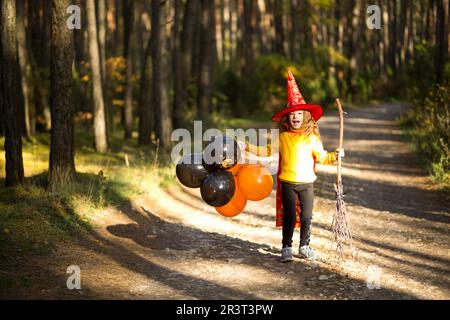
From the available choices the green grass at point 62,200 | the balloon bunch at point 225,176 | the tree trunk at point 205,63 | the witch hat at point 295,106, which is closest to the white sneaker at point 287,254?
the balloon bunch at point 225,176

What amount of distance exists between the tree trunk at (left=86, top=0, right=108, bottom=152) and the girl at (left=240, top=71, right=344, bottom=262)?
9.56 meters

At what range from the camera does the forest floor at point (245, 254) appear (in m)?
5.84

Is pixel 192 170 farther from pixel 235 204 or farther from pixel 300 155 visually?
pixel 300 155

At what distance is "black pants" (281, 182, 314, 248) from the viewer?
6.76 meters

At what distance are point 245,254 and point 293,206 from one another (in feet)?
3.30

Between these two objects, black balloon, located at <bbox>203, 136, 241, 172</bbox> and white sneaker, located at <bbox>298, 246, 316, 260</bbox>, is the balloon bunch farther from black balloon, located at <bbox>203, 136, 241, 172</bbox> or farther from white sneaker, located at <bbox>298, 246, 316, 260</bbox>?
white sneaker, located at <bbox>298, 246, 316, 260</bbox>

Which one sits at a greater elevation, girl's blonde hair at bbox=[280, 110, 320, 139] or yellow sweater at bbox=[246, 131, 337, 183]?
girl's blonde hair at bbox=[280, 110, 320, 139]

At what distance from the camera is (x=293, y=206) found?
6.79 metres

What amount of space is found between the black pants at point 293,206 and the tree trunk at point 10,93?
17.5 ft

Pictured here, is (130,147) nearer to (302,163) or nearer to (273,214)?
(273,214)

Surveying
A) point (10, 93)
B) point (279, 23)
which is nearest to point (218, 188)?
point (10, 93)

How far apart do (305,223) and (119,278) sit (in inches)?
90.3

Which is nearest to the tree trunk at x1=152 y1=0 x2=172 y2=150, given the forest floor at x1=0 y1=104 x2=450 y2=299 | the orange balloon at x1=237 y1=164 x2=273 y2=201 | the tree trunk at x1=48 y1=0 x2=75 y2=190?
the forest floor at x1=0 y1=104 x2=450 y2=299

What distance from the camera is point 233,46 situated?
50094mm
